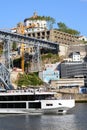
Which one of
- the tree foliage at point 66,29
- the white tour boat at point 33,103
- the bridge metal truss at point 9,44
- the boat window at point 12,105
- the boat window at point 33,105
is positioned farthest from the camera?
the tree foliage at point 66,29

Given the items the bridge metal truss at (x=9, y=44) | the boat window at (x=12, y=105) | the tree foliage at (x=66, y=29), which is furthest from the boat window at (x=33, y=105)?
the tree foliage at (x=66, y=29)

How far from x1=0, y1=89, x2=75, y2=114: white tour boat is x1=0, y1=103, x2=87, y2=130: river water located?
1394 mm

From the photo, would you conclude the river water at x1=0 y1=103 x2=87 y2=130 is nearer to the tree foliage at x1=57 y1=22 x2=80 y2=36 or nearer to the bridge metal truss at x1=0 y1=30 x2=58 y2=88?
the bridge metal truss at x1=0 y1=30 x2=58 y2=88

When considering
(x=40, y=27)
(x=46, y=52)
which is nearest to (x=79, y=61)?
(x=46, y=52)

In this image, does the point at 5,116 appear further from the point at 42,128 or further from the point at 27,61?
the point at 27,61

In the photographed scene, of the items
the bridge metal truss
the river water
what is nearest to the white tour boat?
the river water

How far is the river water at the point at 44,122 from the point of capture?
46119 millimetres

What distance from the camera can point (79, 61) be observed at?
11606 centimetres

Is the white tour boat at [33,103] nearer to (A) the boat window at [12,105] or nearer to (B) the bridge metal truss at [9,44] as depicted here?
(A) the boat window at [12,105]

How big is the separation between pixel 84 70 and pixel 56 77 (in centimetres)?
700

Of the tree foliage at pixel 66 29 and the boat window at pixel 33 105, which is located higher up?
the tree foliage at pixel 66 29

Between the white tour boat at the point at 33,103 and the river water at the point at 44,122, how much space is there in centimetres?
139

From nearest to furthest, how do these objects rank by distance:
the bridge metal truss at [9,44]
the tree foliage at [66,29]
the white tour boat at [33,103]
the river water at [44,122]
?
the river water at [44,122], the white tour boat at [33,103], the bridge metal truss at [9,44], the tree foliage at [66,29]

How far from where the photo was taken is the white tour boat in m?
58.1
